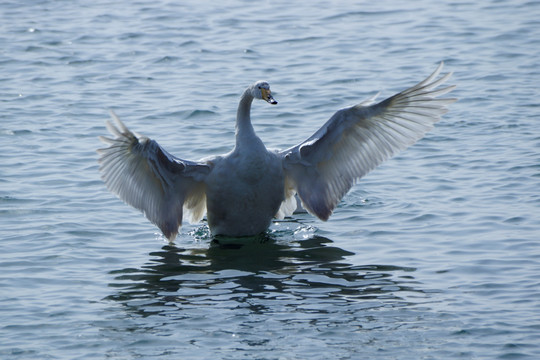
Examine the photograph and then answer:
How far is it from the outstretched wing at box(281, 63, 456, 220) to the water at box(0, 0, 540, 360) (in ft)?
1.82

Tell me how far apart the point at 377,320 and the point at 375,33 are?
11.6 m

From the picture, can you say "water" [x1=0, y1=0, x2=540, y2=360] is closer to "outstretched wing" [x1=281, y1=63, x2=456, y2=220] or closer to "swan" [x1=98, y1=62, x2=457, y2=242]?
"swan" [x1=98, y1=62, x2=457, y2=242]

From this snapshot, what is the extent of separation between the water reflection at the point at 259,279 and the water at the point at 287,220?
3 centimetres

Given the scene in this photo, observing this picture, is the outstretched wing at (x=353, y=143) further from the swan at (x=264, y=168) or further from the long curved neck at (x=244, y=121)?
the long curved neck at (x=244, y=121)

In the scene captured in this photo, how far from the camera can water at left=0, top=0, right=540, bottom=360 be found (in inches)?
355

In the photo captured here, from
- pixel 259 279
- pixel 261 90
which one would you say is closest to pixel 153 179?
pixel 261 90

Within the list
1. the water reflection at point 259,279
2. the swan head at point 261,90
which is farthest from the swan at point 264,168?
the water reflection at point 259,279

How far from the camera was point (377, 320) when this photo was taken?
916 centimetres

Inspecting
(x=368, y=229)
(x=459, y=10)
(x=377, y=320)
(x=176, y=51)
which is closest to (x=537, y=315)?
(x=377, y=320)

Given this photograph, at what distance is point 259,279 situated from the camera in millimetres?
10359

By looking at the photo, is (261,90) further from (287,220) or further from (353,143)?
(287,220)

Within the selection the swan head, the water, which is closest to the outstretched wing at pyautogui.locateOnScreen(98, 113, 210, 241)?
the water

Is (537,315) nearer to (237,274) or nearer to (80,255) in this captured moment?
(237,274)

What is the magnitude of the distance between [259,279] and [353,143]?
6.13 ft
